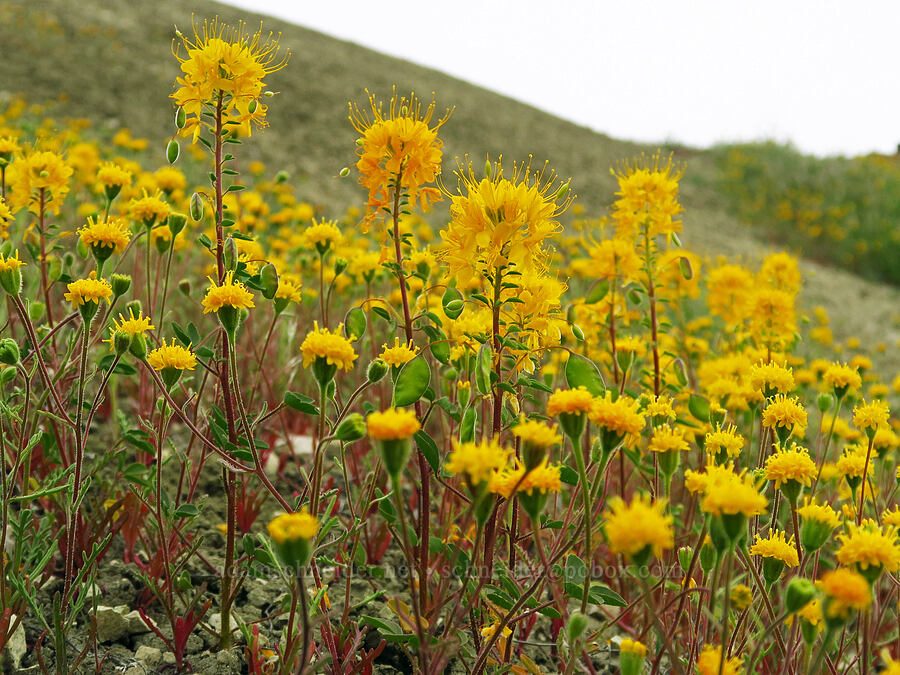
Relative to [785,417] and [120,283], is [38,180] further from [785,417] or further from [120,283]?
[785,417]

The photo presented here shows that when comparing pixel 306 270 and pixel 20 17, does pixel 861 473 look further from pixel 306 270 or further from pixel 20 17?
pixel 20 17

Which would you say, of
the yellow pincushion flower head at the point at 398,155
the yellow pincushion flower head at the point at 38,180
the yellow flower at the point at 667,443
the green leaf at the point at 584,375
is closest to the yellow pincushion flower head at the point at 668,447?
the yellow flower at the point at 667,443

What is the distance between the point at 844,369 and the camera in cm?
210

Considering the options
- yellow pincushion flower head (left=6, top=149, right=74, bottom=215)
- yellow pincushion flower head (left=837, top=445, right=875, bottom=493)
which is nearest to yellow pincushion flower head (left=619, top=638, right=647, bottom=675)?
yellow pincushion flower head (left=837, top=445, right=875, bottom=493)

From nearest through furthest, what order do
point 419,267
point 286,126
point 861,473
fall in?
point 861,473 < point 419,267 < point 286,126

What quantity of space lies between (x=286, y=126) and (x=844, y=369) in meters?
10.8

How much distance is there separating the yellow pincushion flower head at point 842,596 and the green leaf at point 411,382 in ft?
2.56

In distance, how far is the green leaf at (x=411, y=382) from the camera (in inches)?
54.9

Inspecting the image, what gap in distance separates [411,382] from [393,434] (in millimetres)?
392

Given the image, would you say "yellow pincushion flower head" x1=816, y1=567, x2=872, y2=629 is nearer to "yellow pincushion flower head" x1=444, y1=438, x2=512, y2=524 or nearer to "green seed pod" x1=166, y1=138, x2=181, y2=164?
"yellow pincushion flower head" x1=444, y1=438, x2=512, y2=524

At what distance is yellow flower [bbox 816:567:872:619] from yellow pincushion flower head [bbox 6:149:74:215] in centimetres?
224

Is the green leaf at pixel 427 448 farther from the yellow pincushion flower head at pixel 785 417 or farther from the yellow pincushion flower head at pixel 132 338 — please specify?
the yellow pincushion flower head at pixel 785 417

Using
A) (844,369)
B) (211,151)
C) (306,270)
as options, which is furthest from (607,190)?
(211,151)

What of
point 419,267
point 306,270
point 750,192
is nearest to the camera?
point 419,267
